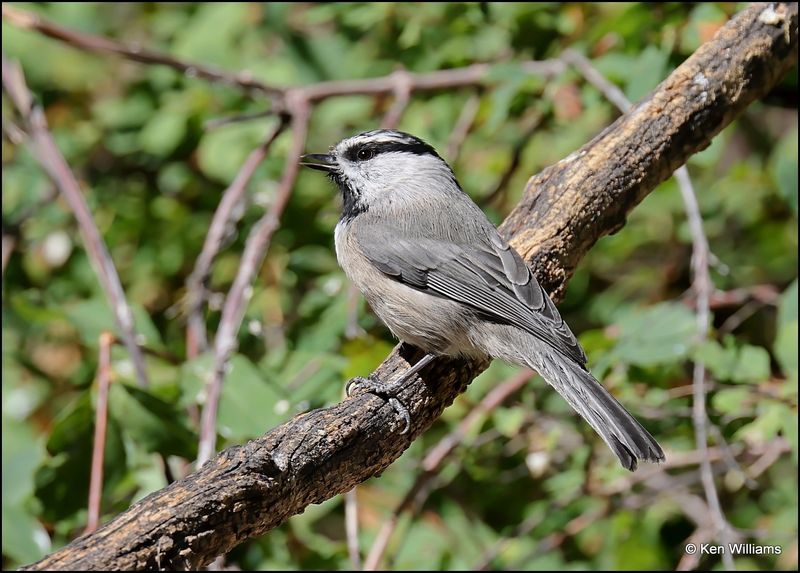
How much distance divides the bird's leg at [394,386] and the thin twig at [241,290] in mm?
429

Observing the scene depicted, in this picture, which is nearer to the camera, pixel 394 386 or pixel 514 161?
pixel 394 386

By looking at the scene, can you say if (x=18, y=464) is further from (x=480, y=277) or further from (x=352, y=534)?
(x=480, y=277)

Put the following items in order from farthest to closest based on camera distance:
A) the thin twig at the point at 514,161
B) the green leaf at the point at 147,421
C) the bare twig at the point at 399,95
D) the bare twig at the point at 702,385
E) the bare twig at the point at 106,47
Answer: the thin twig at the point at 514,161
the bare twig at the point at 399,95
the bare twig at the point at 106,47
the bare twig at the point at 702,385
the green leaf at the point at 147,421

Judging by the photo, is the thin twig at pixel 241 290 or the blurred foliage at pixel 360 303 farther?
the blurred foliage at pixel 360 303

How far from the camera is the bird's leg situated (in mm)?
2402

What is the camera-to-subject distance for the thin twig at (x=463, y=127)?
4.37 meters

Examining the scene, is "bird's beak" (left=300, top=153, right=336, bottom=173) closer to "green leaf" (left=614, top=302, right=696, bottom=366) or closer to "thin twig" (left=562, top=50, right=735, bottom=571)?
"thin twig" (left=562, top=50, right=735, bottom=571)

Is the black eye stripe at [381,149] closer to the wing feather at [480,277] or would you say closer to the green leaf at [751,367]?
the wing feather at [480,277]

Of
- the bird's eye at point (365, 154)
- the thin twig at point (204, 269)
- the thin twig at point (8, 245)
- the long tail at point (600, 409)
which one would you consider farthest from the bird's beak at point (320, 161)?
the thin twig at point (8, 245)

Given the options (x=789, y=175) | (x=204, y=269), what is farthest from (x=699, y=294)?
(x=204, y=269)

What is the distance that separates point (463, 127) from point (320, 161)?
0.99 m

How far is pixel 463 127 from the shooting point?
437 cm

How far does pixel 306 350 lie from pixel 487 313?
0.85 metres

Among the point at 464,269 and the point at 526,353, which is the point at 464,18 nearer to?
the point at 464,269
